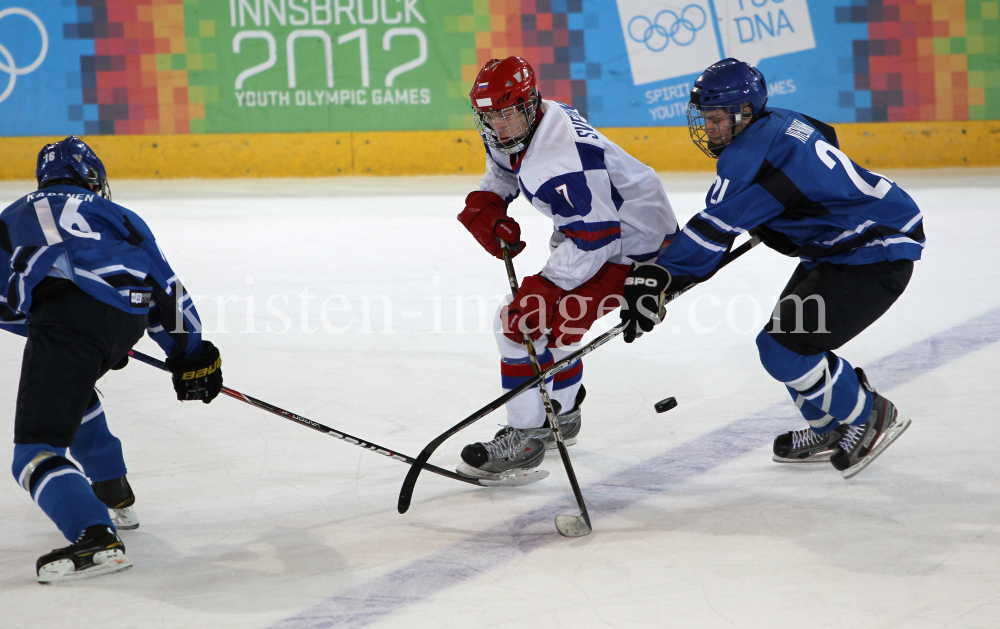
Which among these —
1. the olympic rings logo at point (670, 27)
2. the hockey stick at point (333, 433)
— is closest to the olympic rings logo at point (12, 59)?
the olympic rings logo at point (670, 27)

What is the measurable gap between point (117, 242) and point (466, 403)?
1340 millimetres

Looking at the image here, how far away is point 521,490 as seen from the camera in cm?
258

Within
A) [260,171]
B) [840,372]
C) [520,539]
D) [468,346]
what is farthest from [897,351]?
[260,171]

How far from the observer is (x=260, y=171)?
28.1ft

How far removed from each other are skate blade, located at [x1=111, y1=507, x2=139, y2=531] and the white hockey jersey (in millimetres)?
1189

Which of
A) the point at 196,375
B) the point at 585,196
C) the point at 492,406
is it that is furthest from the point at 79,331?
the point at 585,196

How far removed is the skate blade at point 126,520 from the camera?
2.35 meters

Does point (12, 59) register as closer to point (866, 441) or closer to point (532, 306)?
point (532, 306)

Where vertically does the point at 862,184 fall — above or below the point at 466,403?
above

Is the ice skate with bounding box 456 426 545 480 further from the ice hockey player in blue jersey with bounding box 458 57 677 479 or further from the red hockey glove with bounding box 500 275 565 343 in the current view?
the red hockey glove with bounding box 500 275 565 343

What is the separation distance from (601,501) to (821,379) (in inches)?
25.1

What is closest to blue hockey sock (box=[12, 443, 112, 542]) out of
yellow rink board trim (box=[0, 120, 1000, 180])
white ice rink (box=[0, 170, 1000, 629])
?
white ice rink (box=[0, 170, 1000, 629])

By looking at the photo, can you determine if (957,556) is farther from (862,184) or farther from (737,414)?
(737,414)

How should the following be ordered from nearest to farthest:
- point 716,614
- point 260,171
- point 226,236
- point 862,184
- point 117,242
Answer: point 716,614, point 117,242, point 862,184, point 226,236, point 260,171
